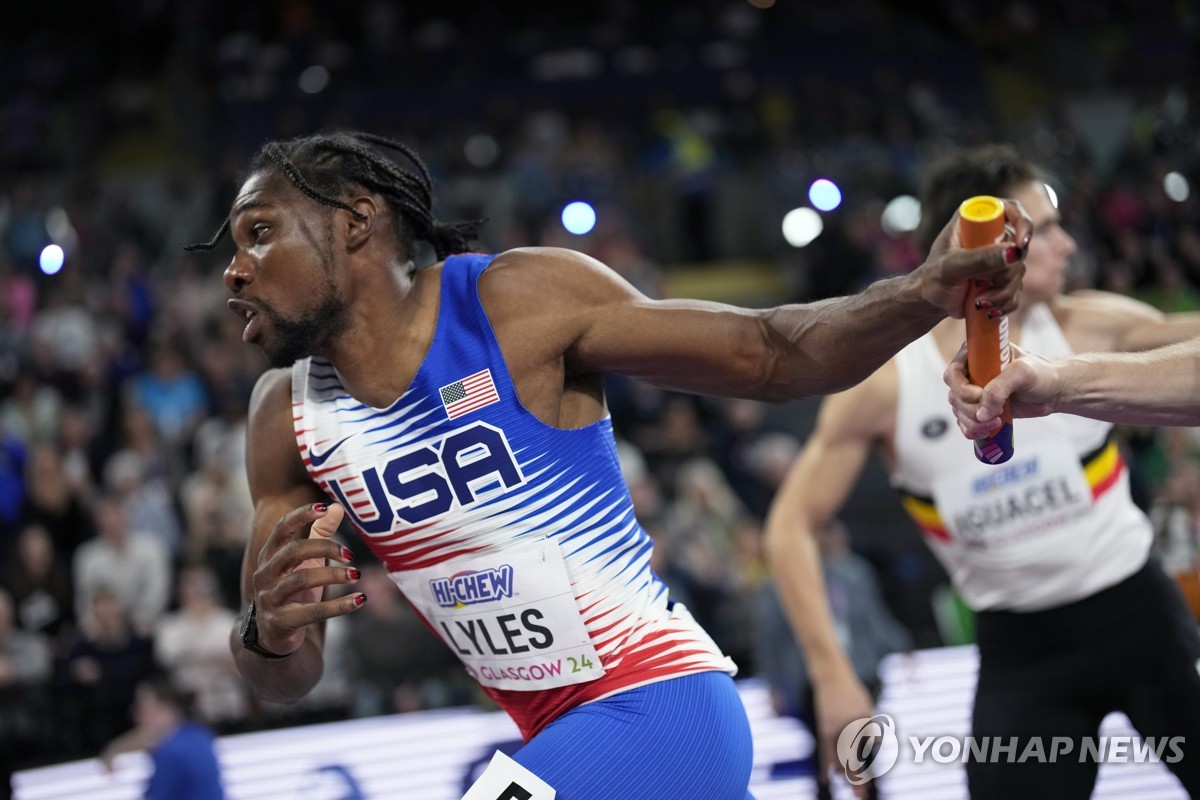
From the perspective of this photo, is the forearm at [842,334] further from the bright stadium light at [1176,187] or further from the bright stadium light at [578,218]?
the bright stadium light at [1176,187]

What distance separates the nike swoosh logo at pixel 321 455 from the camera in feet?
10.9

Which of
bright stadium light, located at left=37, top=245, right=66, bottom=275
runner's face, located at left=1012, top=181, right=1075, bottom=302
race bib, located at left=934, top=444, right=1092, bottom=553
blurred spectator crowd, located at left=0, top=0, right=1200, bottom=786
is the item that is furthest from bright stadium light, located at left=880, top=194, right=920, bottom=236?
race bib, located at left=934, top=444, right=1092, bottom=553

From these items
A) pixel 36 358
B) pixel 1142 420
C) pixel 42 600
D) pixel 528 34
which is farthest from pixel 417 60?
pixel 1142 420

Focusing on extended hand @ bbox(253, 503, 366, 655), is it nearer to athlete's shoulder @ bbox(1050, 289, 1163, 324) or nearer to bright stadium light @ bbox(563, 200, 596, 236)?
athlete's shoulder @ bbox(1050, 289, 1163, 324)

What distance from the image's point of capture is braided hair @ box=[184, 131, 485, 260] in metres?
3.39

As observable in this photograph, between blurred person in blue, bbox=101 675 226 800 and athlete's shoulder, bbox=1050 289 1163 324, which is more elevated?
athlete's shoulder, bbox=1050 289 1163 324

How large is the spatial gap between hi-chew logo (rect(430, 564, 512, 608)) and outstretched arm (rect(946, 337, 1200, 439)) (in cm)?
109

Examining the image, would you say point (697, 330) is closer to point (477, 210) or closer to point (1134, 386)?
point (1134, 386)

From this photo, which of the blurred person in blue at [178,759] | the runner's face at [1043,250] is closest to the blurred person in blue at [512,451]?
the runner's face at [1043,250]

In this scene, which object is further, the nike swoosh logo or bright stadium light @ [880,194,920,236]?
bright stadium light @ [880,194,920,236]

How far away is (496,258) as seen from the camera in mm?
3398

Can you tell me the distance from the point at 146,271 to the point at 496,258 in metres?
11.0

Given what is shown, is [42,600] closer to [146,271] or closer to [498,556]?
[146,271]

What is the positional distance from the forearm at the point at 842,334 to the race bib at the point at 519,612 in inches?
26.6
